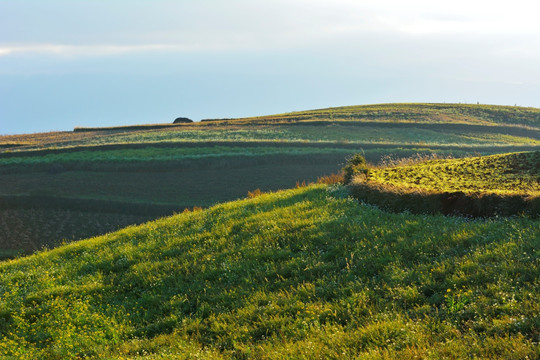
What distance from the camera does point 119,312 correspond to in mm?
12023

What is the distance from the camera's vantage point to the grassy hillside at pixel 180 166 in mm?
34719

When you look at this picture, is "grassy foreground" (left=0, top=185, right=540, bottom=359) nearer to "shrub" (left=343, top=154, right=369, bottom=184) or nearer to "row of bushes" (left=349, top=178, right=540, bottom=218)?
"row of bushes" (left=349, top=178, right=540, bottom=218)

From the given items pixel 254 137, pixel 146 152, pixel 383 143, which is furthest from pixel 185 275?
pixel 254 137

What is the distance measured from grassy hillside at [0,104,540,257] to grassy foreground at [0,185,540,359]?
621 inches

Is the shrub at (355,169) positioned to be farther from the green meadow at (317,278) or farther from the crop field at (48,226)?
the crop field at (48,226)

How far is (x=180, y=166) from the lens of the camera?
45312 millimetres

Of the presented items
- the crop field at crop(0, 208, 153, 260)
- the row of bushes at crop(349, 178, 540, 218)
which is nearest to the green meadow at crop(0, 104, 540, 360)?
the row of bushes at crop(349, 178, 540, 218)

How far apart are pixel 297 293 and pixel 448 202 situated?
7.46 metres

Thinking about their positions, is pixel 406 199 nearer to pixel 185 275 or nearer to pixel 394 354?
pixel 185 275

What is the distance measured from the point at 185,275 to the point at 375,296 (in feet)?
19.8

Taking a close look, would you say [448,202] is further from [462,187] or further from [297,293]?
[297,293]

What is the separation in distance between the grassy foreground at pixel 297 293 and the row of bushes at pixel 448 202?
0.71m

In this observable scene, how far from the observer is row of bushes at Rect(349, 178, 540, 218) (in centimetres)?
1384

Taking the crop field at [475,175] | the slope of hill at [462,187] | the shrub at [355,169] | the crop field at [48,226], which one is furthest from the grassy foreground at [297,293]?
the crop field at [48,226]
